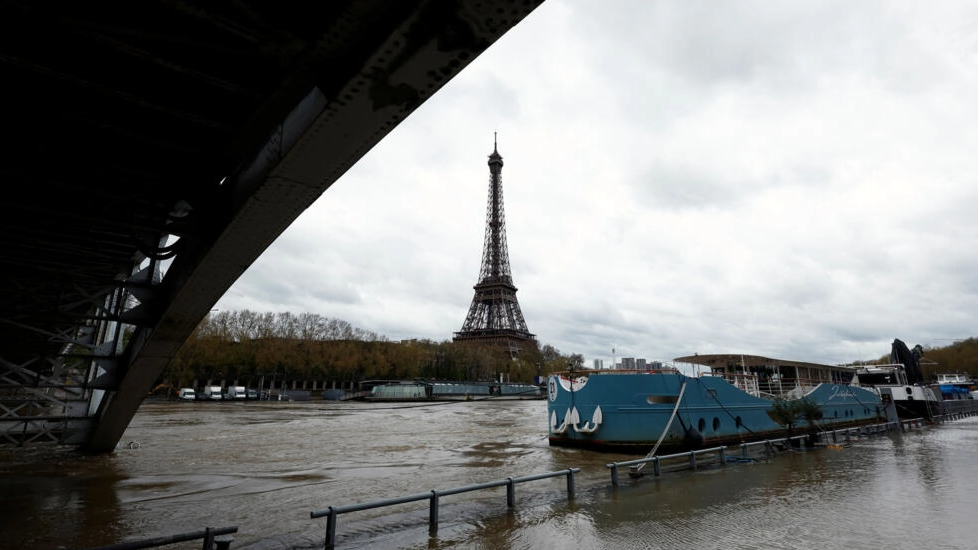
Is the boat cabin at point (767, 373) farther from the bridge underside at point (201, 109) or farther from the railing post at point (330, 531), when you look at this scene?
the bridge underside at point (201, 109)

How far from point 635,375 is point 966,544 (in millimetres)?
11631

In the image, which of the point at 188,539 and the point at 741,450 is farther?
the point at 741,450

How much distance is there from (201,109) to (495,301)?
108 m

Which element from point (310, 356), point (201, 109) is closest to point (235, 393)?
point (310, 356)

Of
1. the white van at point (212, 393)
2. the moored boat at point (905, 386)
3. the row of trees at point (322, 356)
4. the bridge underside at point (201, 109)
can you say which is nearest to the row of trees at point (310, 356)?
the row of trees at point (322, 356)

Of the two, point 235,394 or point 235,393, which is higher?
point 235,393

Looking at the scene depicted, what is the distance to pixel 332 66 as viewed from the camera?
12.8 feet

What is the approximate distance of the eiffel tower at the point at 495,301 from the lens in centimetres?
11225

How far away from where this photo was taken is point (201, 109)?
5.38m

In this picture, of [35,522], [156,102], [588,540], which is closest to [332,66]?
[156,102]

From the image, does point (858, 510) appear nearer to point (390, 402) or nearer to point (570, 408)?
point (570, 408)

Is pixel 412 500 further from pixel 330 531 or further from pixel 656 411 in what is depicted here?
pixel 656 411

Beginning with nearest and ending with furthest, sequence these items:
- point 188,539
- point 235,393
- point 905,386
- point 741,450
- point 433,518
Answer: point 188,539 → point 433,518 → point 741,450 → point 905,386 → point 235,393

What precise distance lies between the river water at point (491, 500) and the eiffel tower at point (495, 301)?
9261cm
